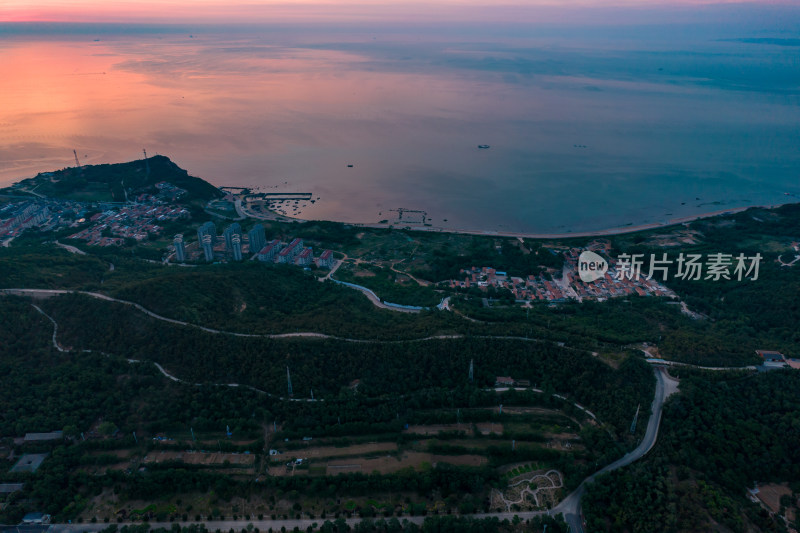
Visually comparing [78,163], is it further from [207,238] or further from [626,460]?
[626,460]

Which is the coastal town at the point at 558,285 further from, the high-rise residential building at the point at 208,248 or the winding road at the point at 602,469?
the high-rise residential building at the point at 208,248

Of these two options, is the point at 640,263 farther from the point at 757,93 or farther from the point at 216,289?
the point at 757,93

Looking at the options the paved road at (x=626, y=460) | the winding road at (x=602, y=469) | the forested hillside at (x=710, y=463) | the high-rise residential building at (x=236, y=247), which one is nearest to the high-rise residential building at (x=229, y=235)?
the high-rise residential building at (x=236, y=247)

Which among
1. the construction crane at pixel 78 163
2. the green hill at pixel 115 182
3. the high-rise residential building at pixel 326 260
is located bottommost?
the high-rise residential building at pixel 326 260

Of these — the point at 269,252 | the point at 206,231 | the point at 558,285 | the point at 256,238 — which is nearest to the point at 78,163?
the point at 206,231

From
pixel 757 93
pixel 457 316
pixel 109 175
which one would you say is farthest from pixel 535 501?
pixel 757 93

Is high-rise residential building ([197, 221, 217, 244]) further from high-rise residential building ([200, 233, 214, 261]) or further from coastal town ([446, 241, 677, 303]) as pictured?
coastal town ([446, 241, 677, 303])

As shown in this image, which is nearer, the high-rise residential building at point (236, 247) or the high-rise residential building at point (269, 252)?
the high-rise residential building at point (236, 247)

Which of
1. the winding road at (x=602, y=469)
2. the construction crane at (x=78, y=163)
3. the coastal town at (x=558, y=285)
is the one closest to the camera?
the winding road at (x=602, y=469)

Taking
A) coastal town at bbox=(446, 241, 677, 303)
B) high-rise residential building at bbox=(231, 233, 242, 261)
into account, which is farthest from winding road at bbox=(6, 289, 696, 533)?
high-rise residential building at bbox=(231, 233, 242, 261)
